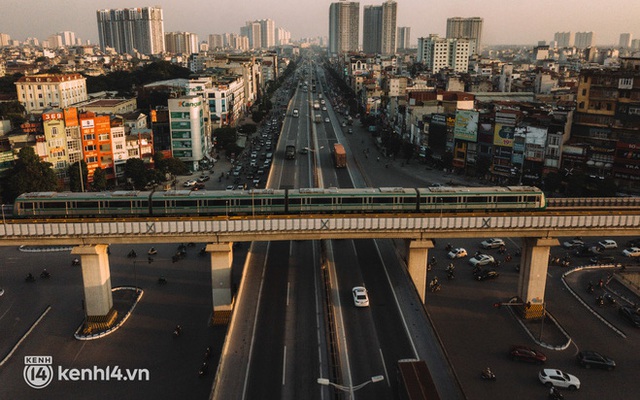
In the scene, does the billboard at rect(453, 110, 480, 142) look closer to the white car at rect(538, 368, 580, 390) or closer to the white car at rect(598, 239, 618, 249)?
the white car at rect(598, 239, 618, 249)

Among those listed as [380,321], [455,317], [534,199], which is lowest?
[455,317]

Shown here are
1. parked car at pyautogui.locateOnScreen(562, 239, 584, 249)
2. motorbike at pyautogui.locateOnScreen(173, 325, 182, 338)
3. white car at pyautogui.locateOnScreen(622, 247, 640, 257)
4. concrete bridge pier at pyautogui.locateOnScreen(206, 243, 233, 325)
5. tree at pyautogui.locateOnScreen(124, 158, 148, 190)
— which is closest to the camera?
motorbike at pyautogui.locateOnScreen(173, 325, 182, 338)

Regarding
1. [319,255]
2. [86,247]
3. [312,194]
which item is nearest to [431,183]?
[319,255]

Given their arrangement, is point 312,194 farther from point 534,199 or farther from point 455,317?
point 534,199

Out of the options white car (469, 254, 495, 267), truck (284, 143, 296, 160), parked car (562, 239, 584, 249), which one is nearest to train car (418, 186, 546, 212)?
white car (469, 254, 495, 267)

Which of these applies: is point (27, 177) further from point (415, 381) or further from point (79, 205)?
point (415, 381)

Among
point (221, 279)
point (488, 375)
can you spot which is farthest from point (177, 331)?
point (488, 375)
